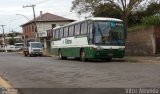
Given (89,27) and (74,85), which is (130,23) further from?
(74,85)

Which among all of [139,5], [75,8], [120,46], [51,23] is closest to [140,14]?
[139,5]

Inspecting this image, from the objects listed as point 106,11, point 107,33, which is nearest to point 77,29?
point 107,33

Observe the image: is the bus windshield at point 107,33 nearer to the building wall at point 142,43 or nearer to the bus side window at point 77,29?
the bus side window at point 77,29

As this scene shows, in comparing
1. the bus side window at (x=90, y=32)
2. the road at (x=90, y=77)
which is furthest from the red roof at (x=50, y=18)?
the road at (x=90, y=77)

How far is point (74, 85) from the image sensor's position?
15.9 m

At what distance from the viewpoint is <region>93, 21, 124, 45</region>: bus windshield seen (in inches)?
1281

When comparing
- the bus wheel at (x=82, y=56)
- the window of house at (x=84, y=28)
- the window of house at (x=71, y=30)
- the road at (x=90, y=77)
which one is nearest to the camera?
the road at (x=90, y=77)

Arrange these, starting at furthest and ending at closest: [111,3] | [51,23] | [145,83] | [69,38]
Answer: [51,23]
[111,3]
[69,38]
[145,83]

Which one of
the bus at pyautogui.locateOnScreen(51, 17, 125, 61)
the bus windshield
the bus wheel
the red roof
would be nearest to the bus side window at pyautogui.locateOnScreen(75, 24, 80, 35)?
the bus at pyautogui.locateOnScreen(51, 17, 125, 61)

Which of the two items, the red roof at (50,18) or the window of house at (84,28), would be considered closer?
the window of house at (84,28)

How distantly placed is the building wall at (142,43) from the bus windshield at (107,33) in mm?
3868

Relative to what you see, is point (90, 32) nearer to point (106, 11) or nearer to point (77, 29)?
point (77, 29)

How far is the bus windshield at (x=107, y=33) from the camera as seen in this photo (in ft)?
107

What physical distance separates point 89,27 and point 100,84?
17.5 m
